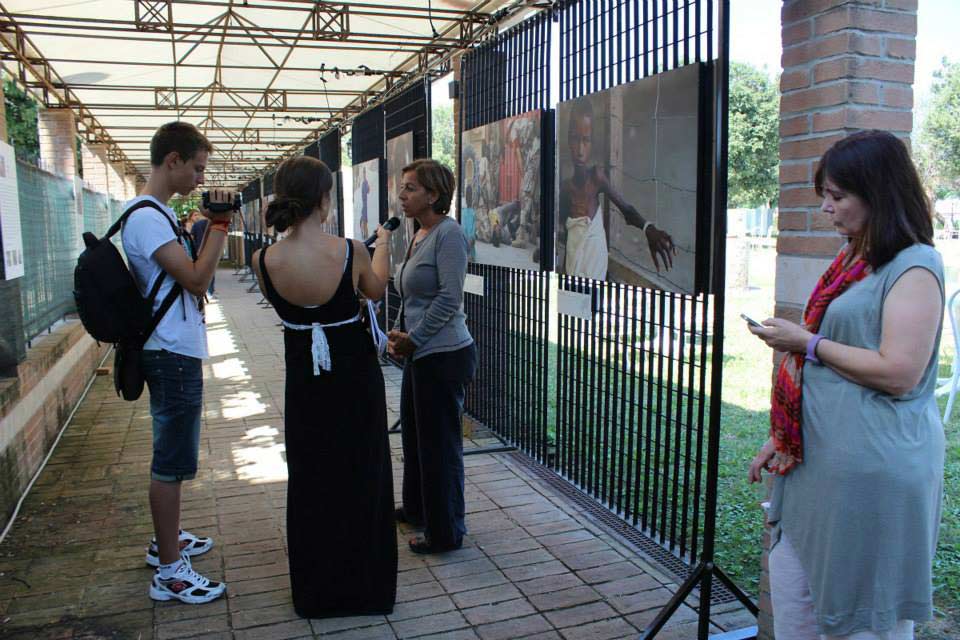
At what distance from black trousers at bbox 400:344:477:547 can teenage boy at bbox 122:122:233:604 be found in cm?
102

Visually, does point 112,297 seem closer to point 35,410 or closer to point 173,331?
point 173,331

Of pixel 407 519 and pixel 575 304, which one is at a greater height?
pixel 575 304

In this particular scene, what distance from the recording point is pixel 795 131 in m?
2.57


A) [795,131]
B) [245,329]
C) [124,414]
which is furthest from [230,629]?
[245,329]

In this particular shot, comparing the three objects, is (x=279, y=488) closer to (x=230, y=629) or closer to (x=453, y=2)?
(x=230, y=629)

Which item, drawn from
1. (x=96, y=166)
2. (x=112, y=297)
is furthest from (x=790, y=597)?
(x=96, y=166)

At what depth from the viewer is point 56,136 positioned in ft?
39.7

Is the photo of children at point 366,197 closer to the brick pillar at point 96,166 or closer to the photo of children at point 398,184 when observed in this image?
the photo of children at point 398,184

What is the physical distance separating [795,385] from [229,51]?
9.64m

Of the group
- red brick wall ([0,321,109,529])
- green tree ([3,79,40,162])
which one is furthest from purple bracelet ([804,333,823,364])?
green tree ([3,79,40,162])

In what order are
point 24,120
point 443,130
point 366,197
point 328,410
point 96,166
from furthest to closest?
1. point 443,130
2. point 24,120
3. point 96,166
4. point 366,197
5. point 328,410

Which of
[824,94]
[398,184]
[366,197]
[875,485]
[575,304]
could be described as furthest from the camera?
[366,197]

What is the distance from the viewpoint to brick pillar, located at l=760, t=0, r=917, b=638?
93.2 inches

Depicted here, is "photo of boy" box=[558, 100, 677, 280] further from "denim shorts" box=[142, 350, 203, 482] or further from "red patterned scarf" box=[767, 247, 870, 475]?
"denim shorts" box=[142, 350, 203, 482]
